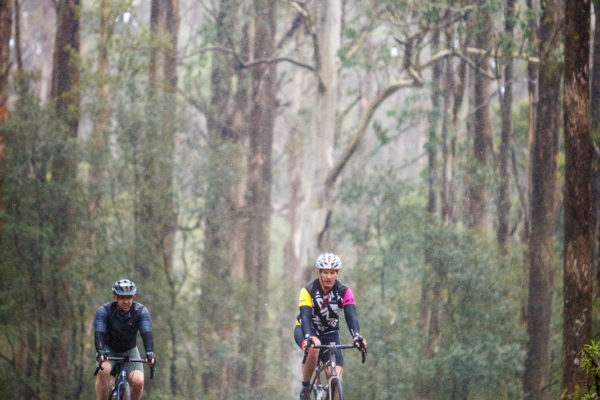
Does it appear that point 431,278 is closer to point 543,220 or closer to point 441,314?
point 441,314

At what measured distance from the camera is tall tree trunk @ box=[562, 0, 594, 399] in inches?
570

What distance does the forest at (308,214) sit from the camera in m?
23.8

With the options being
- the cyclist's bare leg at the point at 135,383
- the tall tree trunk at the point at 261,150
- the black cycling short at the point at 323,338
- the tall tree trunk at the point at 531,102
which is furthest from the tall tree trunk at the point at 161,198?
the cyclist's bare leg at the point at 135,383

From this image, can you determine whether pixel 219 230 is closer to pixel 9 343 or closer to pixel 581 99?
pixel 9 343

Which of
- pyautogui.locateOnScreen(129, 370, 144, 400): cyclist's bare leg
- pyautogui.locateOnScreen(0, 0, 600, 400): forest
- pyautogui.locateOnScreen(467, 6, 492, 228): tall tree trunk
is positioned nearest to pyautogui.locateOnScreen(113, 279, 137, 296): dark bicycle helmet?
pyautogui.locateOnScreen(129, 370, 144, 400): cyclist's bare leg

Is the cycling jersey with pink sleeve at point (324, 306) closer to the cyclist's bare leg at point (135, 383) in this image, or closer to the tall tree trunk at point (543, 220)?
the cyclist's bare leg at point (135, 383)

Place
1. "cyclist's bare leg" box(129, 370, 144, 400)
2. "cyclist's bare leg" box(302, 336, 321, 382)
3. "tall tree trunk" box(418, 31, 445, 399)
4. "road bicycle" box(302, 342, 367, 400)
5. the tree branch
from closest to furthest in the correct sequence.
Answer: "road bicycle" box(302, 342, 367, 400) → "cyclist's bare leg" box(129, 370, 144, 400) → "cyclist's bare leg" box(302, 336, 321, 382) → "tall tree trunk" box(418, 31, 445, 399) → the tree branch

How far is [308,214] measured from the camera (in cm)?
2839

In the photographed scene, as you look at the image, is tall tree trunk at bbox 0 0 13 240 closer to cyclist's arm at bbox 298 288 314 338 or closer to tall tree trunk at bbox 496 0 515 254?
tall tree trunk at bbox 496 0 515 254

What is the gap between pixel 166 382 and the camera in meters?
25.7

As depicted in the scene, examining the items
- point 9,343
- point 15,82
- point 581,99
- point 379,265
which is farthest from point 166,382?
point 581,99

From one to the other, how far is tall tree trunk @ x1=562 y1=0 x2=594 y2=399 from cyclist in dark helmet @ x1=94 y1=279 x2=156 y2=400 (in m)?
7.92

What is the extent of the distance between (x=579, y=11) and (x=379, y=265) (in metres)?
14.2

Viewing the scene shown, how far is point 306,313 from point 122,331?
6.76ft
